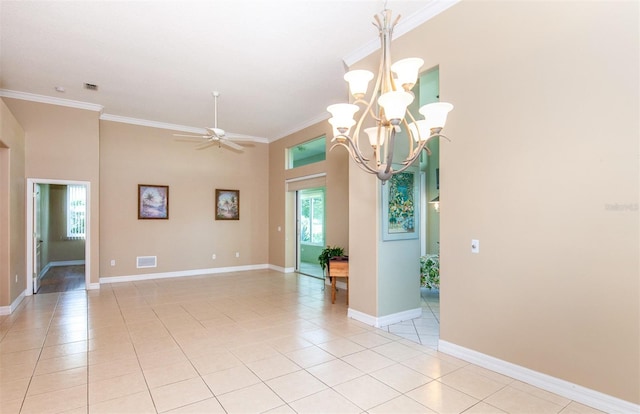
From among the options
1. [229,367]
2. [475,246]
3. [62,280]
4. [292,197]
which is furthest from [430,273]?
[62,280]

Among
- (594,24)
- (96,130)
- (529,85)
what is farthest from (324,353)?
(96,130)

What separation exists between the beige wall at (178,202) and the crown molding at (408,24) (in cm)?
493

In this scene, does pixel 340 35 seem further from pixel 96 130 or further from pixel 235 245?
pixel 235 245

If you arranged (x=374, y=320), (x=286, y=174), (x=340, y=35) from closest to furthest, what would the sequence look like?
(x=340, y=35) → (x=374, y=320) → (x=286, y=174)

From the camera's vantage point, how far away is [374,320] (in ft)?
13.7

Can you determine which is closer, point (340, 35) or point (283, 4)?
point (283, 4)

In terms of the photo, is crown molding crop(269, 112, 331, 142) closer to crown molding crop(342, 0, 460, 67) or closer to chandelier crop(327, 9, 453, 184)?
crown molding crop(342, 0, 460, 67)

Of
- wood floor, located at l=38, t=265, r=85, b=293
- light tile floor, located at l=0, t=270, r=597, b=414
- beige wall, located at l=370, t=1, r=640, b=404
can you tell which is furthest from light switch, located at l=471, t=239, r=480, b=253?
wood floor, located at l=38, t=265, r=85, b=293

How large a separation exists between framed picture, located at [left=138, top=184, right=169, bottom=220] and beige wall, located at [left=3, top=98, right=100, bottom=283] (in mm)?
982

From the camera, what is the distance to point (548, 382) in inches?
101

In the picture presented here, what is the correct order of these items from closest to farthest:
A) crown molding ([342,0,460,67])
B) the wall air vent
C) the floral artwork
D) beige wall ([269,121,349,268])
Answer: crown molding ([342,0,460,67]), the floral artwork, beige wall ([269,121,349,268]), the wall air vent

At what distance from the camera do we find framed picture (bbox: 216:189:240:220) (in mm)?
8247

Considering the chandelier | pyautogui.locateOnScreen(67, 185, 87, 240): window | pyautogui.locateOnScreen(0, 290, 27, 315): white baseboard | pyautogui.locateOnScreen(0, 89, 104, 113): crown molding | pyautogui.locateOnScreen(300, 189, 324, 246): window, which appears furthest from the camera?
pyautogui.locateOnScreen(300, 189, 324, 246): window

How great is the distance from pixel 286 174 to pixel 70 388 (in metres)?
6.17
